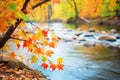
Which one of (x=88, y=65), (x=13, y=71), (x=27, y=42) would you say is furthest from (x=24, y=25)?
(x=88, y=65)

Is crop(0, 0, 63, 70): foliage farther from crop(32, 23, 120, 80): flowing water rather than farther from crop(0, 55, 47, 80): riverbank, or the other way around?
crop(32, 23, 120, 80): flowing water

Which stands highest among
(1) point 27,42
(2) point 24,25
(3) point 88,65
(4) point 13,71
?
(2) point 24,25

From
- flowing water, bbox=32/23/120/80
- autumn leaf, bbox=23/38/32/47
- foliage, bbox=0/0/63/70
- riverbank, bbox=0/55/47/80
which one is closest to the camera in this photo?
foliage, bbox=0/0/63/70

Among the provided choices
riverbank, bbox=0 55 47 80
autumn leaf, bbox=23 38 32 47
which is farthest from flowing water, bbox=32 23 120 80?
autumn leaf, bbox=23 38 32 47

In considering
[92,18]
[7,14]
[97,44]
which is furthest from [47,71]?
[92,18]

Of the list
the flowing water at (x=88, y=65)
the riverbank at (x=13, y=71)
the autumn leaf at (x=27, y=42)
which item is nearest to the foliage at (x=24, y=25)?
the autumn leaf at (x=27, y=42)

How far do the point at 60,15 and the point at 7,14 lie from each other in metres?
66.9

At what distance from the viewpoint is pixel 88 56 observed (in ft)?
51.2

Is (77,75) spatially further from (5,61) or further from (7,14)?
(7,14)

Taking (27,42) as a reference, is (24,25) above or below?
above

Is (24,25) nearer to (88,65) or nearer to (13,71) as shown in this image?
(13,71)

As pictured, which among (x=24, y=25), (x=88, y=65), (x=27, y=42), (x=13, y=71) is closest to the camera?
(x=27, y=42)

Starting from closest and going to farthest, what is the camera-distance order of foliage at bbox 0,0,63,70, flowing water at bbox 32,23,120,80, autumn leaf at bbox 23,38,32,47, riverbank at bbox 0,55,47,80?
1. foliage at bbox 0,0,63,70
2. autumn leaf at bbox 23,38,32,47
3. riverbank at bbox 0,55,47,80
4. flowing water at bbox 32,23,120,80

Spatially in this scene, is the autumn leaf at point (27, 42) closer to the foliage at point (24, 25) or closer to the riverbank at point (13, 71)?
the foliage at point (24, 25)
